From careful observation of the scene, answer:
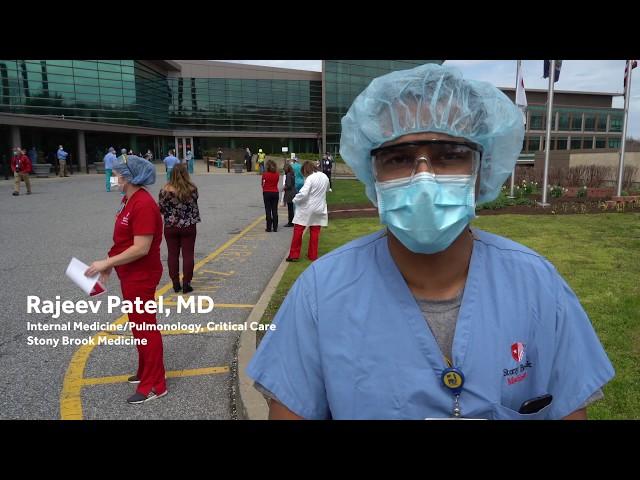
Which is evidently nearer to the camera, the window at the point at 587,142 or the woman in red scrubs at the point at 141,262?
the woman in red scrubs at the point at 141,262

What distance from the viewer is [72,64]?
36438 mm

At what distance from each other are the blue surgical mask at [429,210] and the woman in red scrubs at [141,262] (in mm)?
2634

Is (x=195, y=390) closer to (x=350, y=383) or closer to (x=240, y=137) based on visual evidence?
(x=350, y=383)

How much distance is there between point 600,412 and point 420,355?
2.69m

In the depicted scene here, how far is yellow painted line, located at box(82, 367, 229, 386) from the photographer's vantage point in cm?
412

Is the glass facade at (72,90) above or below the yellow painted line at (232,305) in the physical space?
above

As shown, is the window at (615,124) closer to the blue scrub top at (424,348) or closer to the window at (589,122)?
the window at (589,122)

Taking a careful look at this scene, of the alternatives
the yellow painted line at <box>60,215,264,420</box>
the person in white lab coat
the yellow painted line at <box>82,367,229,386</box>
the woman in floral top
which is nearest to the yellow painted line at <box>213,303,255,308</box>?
the woman in floral top

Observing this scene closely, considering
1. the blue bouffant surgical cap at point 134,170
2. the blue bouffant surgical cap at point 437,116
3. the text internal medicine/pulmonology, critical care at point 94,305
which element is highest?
the blue bouffant surgical cap at point 437,116

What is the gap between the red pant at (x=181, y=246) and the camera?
644cm

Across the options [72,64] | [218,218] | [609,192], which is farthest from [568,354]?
[72,64]

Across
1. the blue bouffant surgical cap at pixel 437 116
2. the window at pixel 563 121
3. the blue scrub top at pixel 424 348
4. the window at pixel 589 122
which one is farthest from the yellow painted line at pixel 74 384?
the window at pixel 589 122

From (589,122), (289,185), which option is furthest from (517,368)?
(589,122)

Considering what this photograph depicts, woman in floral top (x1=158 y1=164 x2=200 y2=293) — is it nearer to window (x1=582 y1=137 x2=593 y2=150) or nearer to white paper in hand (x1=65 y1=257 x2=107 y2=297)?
white paper in hand (x1=65 y1=257 x2=107 y2=297)
